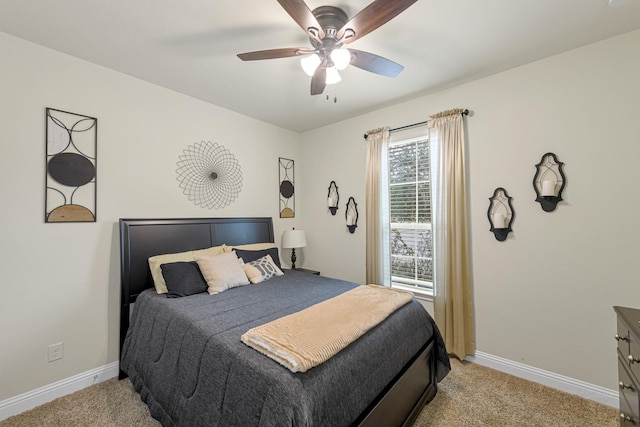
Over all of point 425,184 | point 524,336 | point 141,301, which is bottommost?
point 524,336

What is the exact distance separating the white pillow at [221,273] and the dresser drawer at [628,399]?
2553 mm

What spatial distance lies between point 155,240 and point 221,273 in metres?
0.78

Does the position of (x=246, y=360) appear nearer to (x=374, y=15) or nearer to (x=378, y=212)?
(x=374, y=15)

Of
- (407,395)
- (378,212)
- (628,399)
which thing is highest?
(378,212)

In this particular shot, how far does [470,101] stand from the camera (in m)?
2.59

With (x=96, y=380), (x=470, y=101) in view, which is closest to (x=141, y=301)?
(x=96, y=380)

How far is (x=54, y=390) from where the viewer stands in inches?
81.0

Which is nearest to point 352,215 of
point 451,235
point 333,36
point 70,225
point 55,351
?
point 451,235

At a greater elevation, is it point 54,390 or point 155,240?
point 155,240

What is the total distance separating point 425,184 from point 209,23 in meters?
2.44

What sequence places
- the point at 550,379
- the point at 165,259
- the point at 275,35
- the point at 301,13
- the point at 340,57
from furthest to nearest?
the point at 165,259
the point at 550,379
the point at 275,35
the point at 340,57
the point at 301,13

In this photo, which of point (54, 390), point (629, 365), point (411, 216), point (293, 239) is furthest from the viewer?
point (293, 239)

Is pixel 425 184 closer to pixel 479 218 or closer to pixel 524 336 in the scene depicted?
pixel 479 218

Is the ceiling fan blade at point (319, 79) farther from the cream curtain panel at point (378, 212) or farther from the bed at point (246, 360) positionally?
the bed at point (246, 360)
